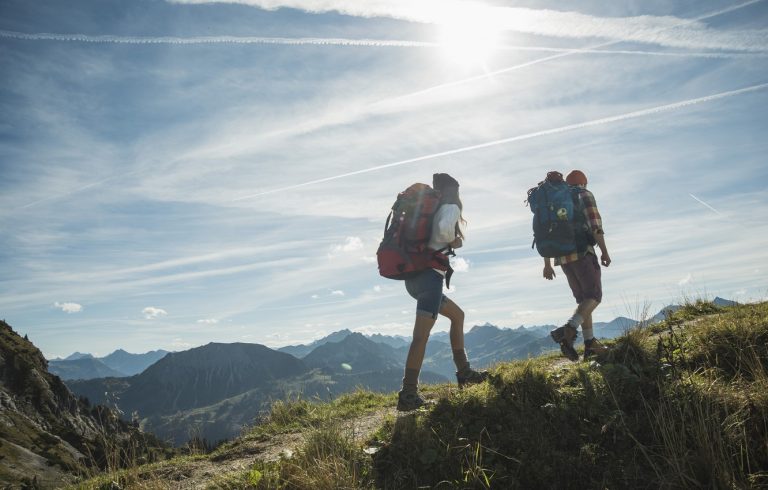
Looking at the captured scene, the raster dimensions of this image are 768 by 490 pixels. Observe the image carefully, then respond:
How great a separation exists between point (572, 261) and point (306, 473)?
5762 millimetres

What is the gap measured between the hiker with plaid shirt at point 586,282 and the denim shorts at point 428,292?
254 centimetres

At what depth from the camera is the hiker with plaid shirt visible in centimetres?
731

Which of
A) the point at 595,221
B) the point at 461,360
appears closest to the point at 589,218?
the point at 595,221

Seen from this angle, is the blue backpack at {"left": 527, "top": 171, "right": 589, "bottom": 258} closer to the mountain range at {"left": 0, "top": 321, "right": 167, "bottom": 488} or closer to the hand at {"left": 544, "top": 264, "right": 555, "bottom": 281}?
the hand at {"left": 544, "top": 264, "right": 555, "bottom": 281}

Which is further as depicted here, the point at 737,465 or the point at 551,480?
the point at 551,480

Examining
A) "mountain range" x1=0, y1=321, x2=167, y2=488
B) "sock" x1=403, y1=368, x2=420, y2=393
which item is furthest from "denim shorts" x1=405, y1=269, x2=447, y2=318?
"mountain range" x1=0, y1=321, x2=167, y2=488

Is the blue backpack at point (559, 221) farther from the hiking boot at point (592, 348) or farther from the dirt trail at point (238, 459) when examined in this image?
the dirt trail at point (238, 459)

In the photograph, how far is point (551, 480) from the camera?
153 inches

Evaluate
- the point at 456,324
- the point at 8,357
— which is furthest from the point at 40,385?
the point at 456,324

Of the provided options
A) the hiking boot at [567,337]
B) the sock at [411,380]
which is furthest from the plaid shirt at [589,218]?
the sock at [411,380]

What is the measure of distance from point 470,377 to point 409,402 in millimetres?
1216

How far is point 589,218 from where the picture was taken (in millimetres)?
7543

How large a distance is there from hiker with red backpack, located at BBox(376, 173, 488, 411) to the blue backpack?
2.18 meters

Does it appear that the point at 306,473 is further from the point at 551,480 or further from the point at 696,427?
the point at 696,427
